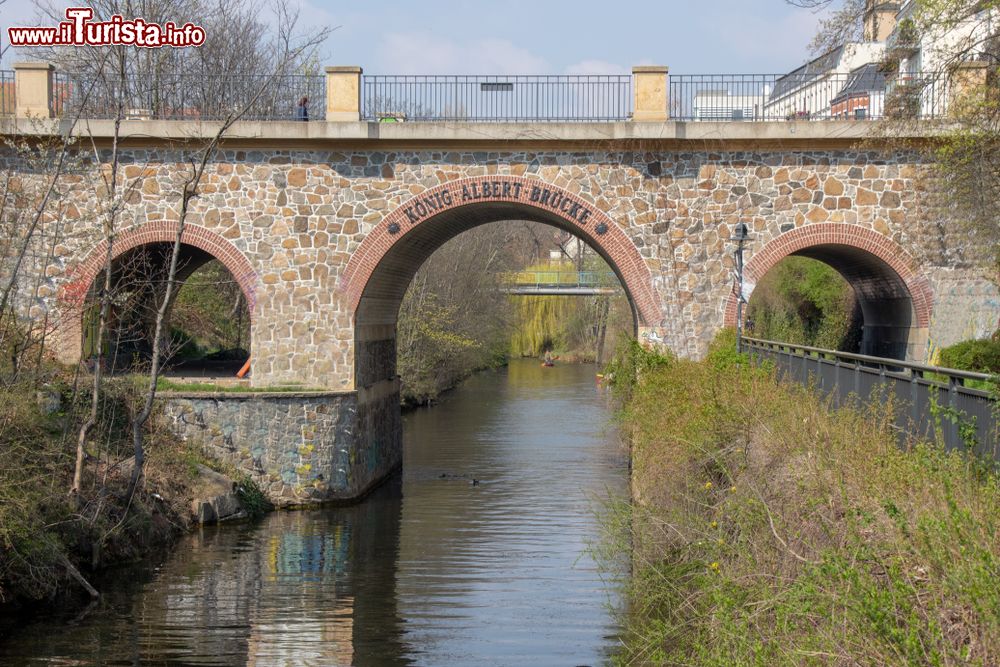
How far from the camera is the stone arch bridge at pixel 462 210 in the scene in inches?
755

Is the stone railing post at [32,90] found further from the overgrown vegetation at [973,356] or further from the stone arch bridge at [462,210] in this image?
the overgrown vegetation at [973,356]

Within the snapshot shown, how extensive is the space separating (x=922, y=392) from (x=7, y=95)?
664 inches

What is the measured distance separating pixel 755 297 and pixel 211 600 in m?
22.3

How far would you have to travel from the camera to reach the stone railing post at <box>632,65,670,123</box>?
63.9 feet

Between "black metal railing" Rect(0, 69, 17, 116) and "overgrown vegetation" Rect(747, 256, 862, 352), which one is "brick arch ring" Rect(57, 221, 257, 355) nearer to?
"black metal railing" Rect(0, 69, 17, 116)

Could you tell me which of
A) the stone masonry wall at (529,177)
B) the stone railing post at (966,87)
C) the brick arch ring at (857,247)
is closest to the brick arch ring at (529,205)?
the stone masonry wall at (529,177)

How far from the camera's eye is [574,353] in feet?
191

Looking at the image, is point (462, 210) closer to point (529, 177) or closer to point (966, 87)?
point (529, 177)

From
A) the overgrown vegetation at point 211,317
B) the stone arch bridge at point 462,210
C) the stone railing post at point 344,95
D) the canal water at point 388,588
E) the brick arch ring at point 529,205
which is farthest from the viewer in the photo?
the overgrown vegetation at point 211,317

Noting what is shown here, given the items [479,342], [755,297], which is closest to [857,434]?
[755,297]

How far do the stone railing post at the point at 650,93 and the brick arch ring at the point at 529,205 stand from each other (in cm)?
171

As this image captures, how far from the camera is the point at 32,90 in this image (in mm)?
19906

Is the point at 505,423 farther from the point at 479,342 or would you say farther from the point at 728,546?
the point at 728,546

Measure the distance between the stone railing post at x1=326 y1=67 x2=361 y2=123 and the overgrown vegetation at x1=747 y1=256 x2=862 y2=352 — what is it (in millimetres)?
12805
